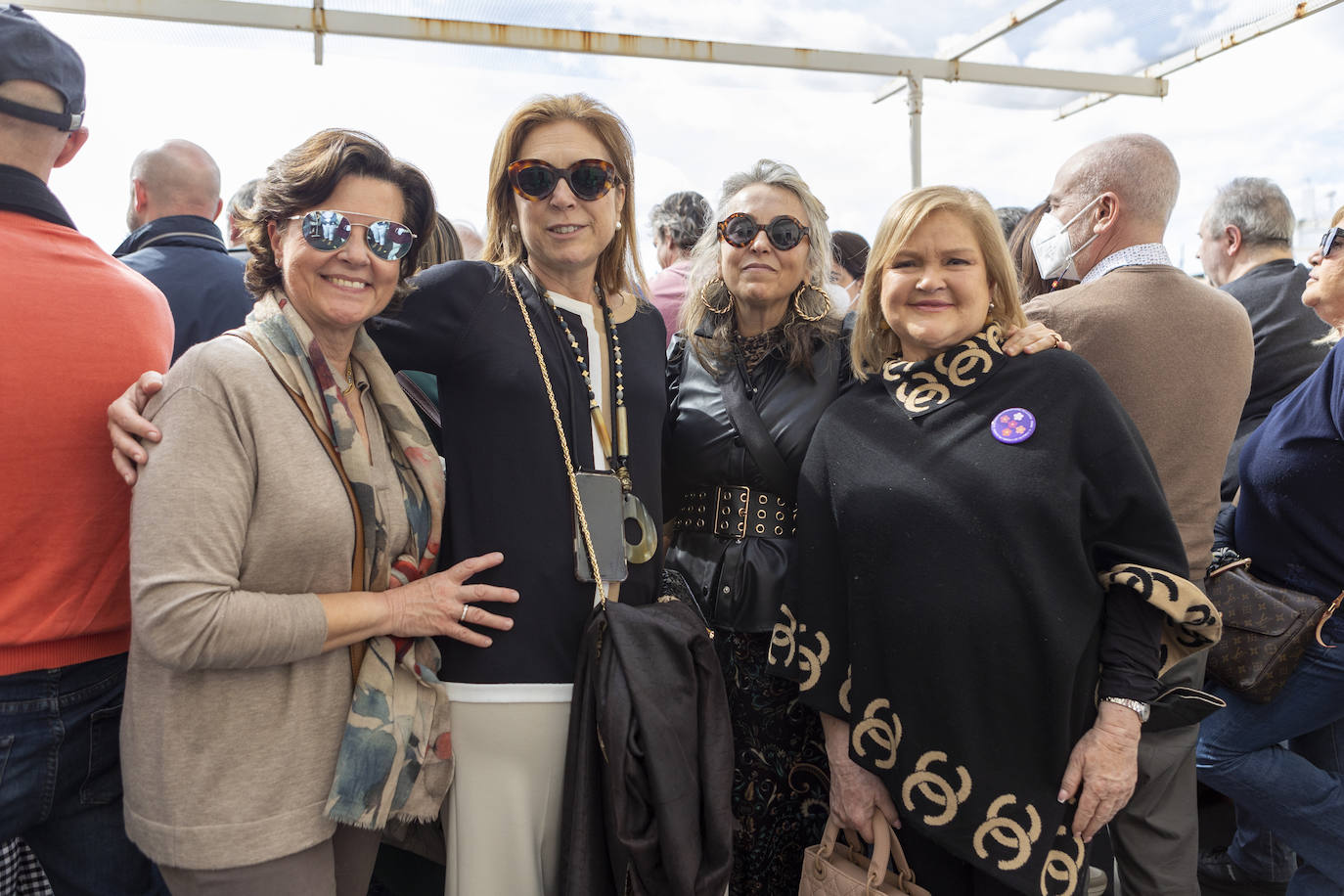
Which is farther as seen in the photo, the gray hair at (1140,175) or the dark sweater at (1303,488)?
the gray hair at (1140,175)

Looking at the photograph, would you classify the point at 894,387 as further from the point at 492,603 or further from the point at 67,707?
the point at 67,707

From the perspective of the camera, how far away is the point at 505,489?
1840mm

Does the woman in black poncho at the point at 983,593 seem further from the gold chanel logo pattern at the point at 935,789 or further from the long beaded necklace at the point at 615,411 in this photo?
the long beaded necklace at the point at 615,411

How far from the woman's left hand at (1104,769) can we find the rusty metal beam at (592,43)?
4.68 m

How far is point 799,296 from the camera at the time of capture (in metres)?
2.56

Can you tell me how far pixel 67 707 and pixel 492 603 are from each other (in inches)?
31.8

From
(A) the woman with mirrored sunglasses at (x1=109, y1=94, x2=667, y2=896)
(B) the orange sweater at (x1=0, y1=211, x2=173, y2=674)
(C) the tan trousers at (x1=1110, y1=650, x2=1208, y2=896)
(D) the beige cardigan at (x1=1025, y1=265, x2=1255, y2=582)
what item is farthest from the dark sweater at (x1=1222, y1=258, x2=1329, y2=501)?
(B) the orange sweater at (x1=0, y1=211, x2=173, y2=674)

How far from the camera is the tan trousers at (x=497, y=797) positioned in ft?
5.89

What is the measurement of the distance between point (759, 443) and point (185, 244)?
7.77 feet

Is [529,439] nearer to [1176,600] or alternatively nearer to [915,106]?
[1176,600]

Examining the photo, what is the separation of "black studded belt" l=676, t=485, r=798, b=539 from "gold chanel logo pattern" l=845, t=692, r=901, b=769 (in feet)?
1.73

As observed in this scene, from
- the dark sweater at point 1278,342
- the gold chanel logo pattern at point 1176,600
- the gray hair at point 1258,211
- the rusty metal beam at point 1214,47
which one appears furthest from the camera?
the rusty metal beam at point 1214,47

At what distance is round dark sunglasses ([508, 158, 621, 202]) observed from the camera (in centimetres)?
194

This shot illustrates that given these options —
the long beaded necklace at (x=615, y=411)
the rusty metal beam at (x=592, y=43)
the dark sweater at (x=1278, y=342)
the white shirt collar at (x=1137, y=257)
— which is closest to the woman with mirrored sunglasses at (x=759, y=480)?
the long beaded necklace at (x=615, y=411)
